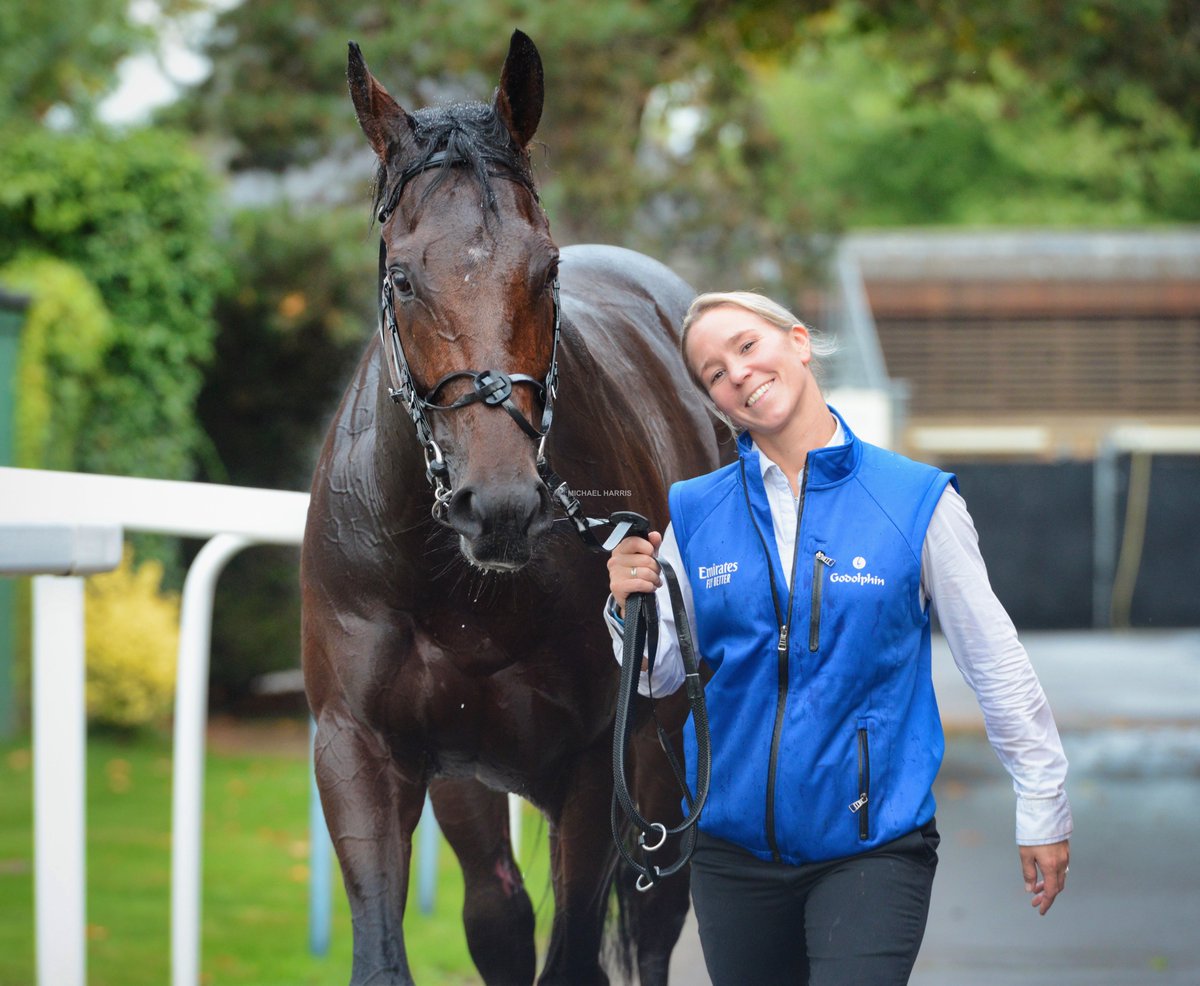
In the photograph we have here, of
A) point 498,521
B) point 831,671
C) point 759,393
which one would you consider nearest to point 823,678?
point 831,671

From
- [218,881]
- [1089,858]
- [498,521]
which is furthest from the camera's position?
[1089,858]

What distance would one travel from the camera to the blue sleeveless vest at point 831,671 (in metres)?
2.47

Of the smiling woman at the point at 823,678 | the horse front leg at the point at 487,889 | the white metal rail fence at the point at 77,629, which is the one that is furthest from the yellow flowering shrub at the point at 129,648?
the smiling woman at the point at 823,678

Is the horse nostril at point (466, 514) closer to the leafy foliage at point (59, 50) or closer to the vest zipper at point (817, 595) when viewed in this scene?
the vest zipper at point (817, 595)

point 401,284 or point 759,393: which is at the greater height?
point 401,284

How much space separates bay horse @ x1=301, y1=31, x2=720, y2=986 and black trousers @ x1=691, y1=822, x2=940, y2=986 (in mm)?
503

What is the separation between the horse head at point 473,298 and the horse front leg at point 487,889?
3.90 ft

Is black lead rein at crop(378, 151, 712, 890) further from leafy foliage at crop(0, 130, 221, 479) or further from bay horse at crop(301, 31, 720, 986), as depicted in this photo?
leafy foliage at crop(0, 130, 221, 479)

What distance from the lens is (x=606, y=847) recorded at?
3.22m

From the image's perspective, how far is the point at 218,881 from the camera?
671 cm

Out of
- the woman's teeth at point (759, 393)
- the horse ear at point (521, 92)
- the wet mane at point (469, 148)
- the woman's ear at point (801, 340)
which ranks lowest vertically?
the woman's teeth at point (759, 393)

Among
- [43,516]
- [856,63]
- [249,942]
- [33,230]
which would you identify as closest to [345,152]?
[33,230]

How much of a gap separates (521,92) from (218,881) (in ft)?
15.9

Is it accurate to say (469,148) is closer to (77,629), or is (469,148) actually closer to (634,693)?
(634,693)
